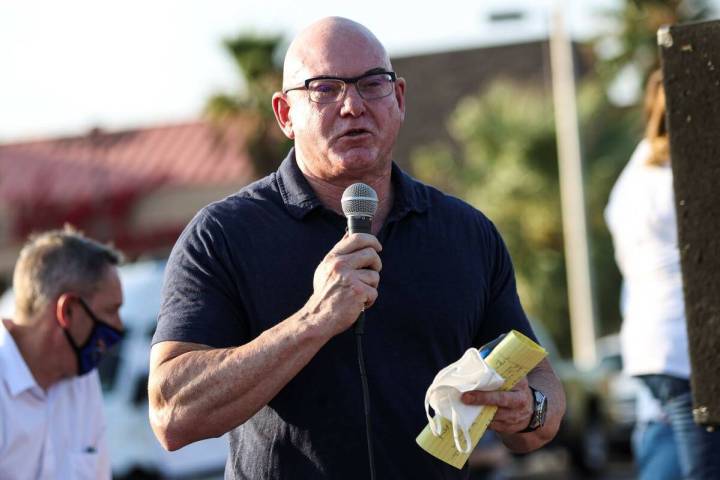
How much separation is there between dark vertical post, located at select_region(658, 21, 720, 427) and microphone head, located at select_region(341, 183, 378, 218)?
818 millimetres

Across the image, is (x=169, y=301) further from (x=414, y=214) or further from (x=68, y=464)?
(x=68, y=464)

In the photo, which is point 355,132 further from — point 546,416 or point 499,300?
point 546,416

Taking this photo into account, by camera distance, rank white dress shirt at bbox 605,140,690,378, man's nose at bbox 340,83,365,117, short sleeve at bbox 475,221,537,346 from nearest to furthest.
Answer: man's nose at bbox 340,83,365,117, short sleeve at bbox 475,221,537,346, white dress shirt at bbox 605,140,690,378

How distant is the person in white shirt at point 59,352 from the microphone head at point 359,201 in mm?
1936

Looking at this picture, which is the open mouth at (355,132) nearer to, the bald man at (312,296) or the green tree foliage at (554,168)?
the bald man at (312,296)

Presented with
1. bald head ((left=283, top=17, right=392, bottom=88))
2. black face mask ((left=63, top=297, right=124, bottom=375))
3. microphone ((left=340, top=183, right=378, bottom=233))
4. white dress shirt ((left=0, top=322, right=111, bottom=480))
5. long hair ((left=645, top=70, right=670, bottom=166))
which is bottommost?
white dress shirt ((left=0, top=322, right=111, bottom=480))

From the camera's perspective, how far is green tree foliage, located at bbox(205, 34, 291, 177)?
101 ft

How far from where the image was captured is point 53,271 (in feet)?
17.6

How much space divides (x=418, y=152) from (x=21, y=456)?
122 feet

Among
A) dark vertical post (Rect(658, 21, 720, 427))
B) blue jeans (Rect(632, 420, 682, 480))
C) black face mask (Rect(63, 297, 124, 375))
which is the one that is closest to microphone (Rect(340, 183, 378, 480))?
dark vertical post (Rect(658, 21, 720, 427))

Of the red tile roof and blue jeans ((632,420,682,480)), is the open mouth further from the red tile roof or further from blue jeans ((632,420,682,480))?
the red tile roof

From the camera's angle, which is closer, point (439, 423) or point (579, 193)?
point (439, 423)

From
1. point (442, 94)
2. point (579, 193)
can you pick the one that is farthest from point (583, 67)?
point (579, 193)

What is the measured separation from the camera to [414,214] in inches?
160
